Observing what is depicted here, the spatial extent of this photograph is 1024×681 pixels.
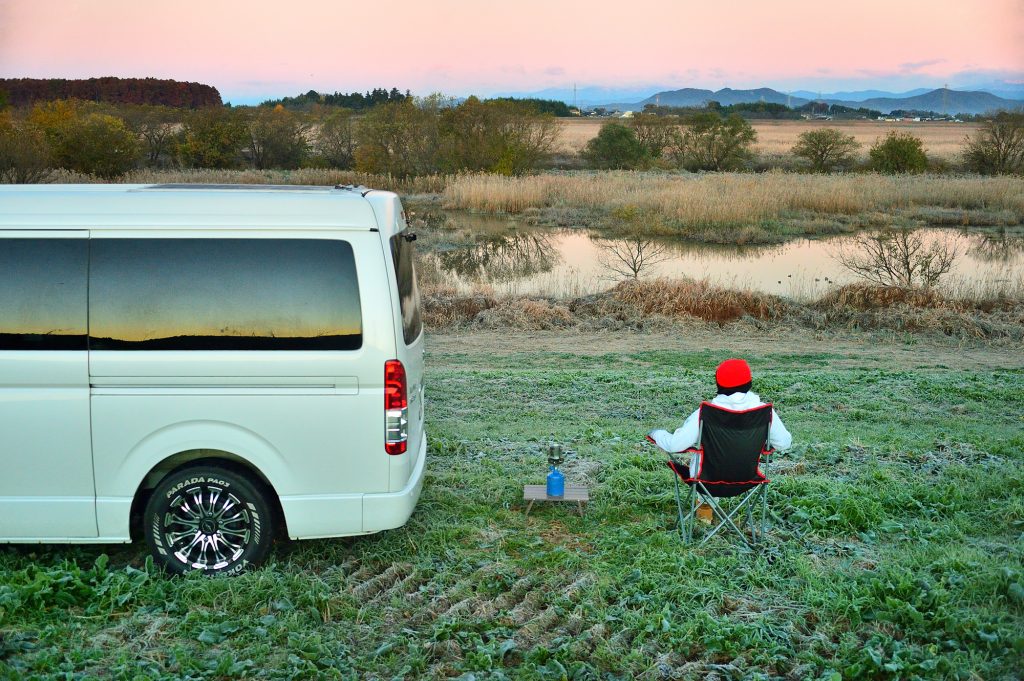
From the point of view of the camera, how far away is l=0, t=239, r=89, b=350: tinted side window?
196 inches

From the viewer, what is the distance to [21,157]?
3725 cm

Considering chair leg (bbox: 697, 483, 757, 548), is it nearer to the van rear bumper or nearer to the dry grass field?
the van rear bumper

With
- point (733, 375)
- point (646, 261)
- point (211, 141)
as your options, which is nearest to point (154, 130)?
point (211, 141)

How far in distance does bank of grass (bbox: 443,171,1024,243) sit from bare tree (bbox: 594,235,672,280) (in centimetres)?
208

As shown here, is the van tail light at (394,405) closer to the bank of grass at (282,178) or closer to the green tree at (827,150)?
the bank of grass at (282,178)

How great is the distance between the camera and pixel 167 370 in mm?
4941

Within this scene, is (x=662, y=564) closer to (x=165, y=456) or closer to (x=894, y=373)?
(x=165, y=456)

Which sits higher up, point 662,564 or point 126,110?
point 126,110

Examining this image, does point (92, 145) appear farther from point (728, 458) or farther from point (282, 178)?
point (728, 458)

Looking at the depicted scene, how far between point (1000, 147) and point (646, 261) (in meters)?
31.8

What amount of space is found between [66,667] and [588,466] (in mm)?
4206

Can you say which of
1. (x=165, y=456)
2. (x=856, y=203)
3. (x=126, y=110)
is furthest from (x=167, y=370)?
(x=126, y=110)

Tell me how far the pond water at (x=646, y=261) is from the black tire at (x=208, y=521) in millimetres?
16483

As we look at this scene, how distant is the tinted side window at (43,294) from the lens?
4.99 m
